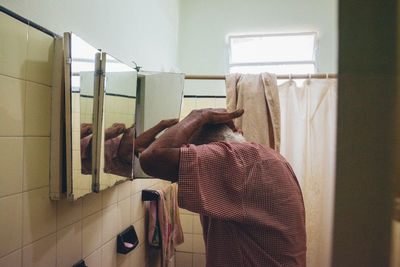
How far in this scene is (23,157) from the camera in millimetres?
679

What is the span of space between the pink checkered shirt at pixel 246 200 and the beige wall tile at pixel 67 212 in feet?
1.42

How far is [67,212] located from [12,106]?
0.40 meters

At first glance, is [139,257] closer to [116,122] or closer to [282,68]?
[116,122]

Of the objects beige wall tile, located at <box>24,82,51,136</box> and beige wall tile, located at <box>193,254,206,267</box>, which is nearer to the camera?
beige wall tile, located at <box>24,82,51,136</box>

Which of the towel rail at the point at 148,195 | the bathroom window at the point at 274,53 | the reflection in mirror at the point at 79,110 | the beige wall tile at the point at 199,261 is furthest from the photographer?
the bathroom window at the point at 274,53

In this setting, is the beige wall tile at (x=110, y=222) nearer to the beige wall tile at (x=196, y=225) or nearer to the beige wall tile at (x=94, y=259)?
the beige wall tile at (x=94, y=259)

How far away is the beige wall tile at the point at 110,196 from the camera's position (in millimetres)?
1079

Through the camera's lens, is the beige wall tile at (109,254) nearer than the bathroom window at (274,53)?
Yes

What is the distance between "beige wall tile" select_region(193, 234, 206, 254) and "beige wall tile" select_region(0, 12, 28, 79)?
1795 millimetres

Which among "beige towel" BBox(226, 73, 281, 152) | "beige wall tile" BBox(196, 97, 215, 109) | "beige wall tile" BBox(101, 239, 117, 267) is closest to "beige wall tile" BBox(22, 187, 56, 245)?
"beige wall tile" BBox(101, 239, 117, 267)

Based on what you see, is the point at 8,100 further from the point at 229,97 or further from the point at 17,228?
the point at 229,97

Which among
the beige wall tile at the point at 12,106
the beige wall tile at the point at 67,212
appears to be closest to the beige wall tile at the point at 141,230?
the beige wall tile at the point at 67,212

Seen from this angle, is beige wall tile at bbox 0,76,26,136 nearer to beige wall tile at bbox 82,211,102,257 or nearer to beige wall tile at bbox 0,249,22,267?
beige wall tile at bbox 0,249,22,267

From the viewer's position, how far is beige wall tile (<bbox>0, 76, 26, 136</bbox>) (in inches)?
24.2
